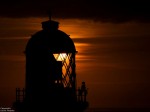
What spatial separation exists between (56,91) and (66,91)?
Result: 2.18 feet

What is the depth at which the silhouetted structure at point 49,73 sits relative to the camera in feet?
105

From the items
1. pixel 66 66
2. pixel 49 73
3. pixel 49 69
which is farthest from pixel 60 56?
pixel 49 73

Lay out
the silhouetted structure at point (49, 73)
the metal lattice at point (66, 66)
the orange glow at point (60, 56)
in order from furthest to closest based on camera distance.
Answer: the metal lattice at point (66, 66)
the orange glow at point (60, 56)
the silhouetted structure at point (49, 73)

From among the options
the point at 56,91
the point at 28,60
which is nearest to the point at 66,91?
the point at 56,91

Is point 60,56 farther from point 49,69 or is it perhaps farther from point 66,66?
point 49,69

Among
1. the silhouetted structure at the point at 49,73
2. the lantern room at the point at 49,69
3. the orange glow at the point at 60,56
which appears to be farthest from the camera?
the orange glow at the point at 60,56

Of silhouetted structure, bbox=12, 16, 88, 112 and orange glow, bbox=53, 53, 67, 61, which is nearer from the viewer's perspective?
silhouetted structure, bbox=12, 16, 88, 112

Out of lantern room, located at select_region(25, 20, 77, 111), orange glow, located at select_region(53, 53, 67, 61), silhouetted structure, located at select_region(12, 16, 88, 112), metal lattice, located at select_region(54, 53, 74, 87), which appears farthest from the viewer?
metal lattice, located at select_region(54, 53, 74, 87)

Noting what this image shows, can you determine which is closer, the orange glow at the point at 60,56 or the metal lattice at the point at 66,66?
the orange glow at the point at 60,56

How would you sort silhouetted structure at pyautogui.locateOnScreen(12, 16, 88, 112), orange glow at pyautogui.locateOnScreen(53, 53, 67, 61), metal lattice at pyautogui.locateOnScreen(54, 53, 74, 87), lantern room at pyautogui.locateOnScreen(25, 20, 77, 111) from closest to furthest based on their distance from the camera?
silhouetted structure at pyautogui.locateOnScreen(12, 16, 88, 112) < lantern room at pyautogui.locateOnScreen(25, 20, 77, 111) < orange glow at pyautogui.locateOnScreen(53, 53, 67, 61) < metal lattice at pyautogui.locateOnScreen(54, 53, 74, 87)

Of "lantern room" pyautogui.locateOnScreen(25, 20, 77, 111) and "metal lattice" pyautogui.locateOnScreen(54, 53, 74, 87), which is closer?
"lantern room" pyautogui.locateOnScreen(25, 20, 77, 111)

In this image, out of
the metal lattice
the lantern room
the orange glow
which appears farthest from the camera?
the metal lattice

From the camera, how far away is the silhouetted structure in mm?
31984

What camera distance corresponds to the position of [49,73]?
32.3 metres
